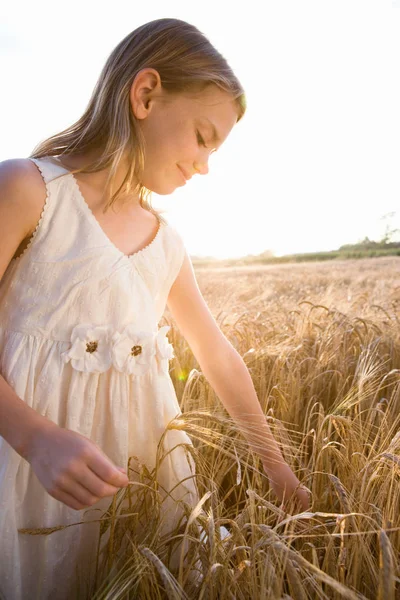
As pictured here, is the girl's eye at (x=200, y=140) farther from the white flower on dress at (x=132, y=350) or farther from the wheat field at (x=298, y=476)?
the wheat field at (x=298, y=476)

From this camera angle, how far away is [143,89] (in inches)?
40.7

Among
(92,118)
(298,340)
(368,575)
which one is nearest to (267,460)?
(368,575)

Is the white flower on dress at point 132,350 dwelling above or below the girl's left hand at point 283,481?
above

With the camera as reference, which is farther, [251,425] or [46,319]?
[251,425]

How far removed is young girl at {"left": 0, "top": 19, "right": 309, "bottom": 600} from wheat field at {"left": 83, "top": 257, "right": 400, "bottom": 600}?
9cm

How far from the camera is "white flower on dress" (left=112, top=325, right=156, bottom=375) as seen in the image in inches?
37.4

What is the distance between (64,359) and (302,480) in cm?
57

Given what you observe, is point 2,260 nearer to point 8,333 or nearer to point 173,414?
point 8,333

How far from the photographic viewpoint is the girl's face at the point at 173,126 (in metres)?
1.03

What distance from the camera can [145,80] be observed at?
3.37ft

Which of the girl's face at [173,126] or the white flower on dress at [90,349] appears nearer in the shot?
the white flower on dress at [90,349]

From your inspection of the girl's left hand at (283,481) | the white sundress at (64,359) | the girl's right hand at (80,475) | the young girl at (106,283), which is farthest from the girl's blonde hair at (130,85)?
the girl's left hand at (283,481)

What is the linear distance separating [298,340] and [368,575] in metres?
1.55

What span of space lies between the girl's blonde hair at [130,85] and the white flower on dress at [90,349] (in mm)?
253
